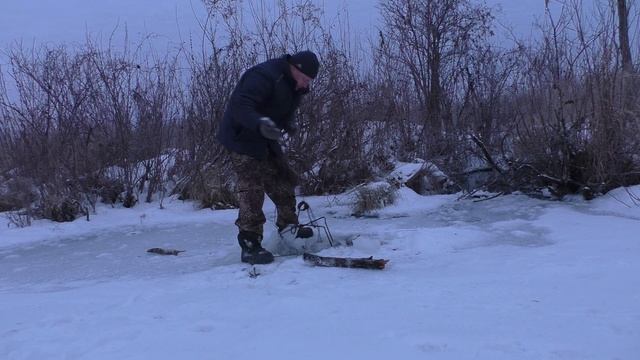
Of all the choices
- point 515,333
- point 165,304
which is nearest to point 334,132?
point 165,304

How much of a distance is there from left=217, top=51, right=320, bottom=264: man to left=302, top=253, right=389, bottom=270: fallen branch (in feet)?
1.17

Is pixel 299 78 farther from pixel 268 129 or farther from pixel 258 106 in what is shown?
pixel 268 129

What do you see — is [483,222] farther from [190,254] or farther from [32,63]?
[32,63]

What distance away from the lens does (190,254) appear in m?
5.14

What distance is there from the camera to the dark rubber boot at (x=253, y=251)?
14.5 feet

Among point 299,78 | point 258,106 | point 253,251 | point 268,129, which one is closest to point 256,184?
point 253,251

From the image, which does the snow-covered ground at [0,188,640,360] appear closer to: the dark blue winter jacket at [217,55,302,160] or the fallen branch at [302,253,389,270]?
the fallen branch at [302,253,389,270]

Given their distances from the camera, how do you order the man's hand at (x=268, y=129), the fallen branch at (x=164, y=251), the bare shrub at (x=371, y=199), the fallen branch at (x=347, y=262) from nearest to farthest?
the man's hand at (x=268, y=129) < the fallen branch at (x=347, y=262) < the fallen branch at (x=164, y=251) < the bare shrub at (x=371, y=199)

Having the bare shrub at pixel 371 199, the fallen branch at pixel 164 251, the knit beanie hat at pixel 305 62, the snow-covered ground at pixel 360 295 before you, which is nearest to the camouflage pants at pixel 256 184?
the snow-covered ground at pixel 360 295

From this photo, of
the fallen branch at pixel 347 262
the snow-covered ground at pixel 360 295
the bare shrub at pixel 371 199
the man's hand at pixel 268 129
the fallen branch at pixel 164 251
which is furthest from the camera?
the bare shrub at pixel 371 199

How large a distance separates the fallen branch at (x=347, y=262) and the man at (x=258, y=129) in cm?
36

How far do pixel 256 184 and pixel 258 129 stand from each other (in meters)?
Result: 0.62

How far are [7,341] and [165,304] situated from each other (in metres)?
0.84

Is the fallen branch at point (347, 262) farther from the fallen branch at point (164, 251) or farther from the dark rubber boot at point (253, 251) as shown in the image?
the fallen branch at point (164, 251)
